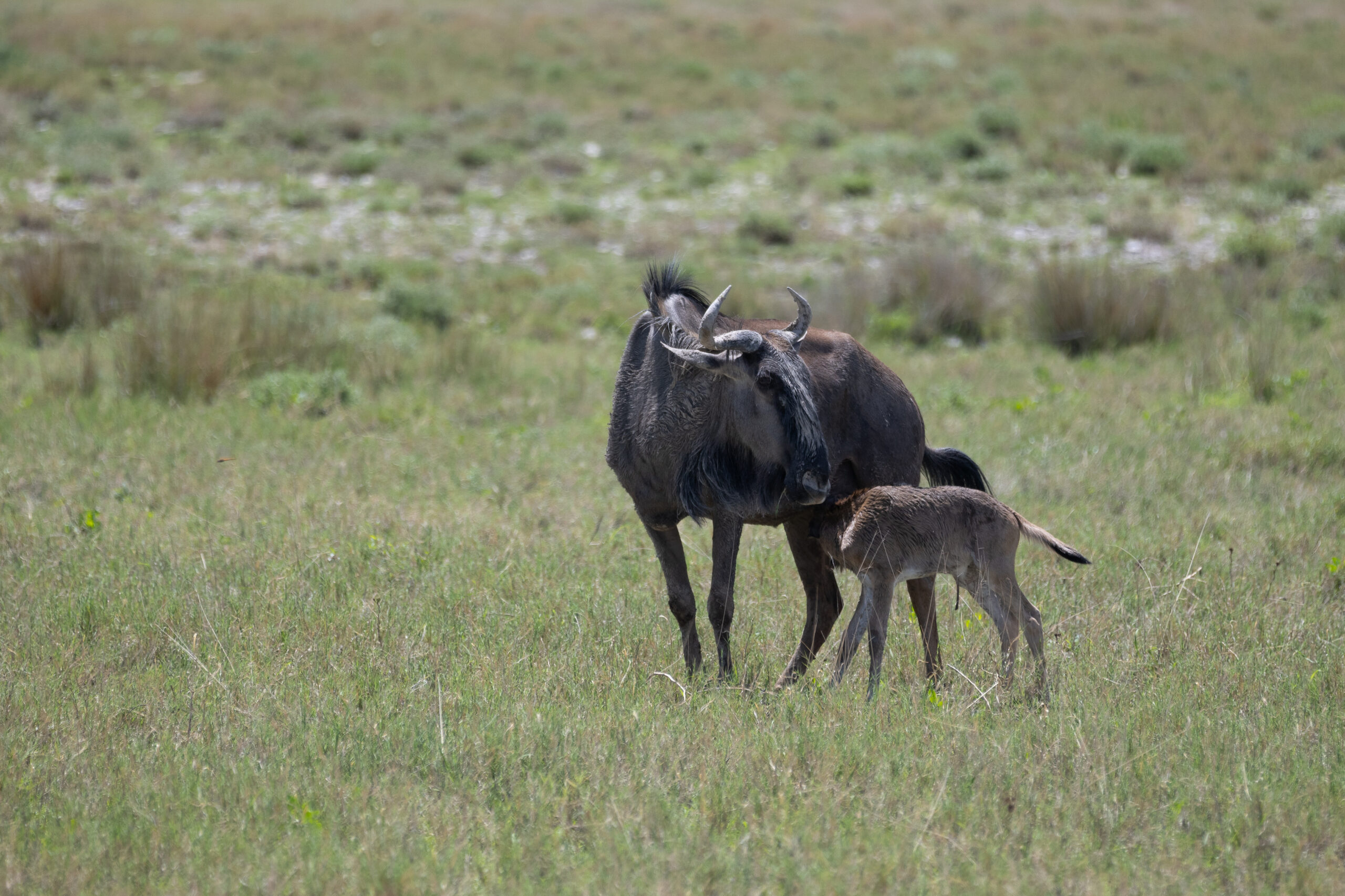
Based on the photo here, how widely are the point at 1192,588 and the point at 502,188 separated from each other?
1774cm

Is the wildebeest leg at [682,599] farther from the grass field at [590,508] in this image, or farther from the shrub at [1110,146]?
the shrub at [1110,146]

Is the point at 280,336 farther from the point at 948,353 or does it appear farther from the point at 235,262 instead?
the point at 948,353

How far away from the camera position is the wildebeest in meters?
5.73

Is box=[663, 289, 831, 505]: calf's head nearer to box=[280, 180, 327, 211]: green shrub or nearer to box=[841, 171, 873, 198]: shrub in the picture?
box=[280, 180, 327, 211]: green shrub

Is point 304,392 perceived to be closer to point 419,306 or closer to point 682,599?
point 419,306

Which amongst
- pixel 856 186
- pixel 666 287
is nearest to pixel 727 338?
pixel 666 287

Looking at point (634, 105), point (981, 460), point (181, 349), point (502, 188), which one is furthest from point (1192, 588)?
point (634, 105)

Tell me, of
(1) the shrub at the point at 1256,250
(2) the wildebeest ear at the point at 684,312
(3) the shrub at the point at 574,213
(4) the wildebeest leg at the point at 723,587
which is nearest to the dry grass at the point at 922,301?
(1) the shrub at the point at 1256,250

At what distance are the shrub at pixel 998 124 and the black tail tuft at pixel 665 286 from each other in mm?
21669

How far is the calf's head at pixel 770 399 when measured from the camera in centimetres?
579

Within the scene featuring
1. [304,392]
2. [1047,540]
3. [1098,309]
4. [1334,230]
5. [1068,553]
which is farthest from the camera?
[1334,230]

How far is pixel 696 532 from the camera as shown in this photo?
28.9ft

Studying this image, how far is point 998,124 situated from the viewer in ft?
87.4

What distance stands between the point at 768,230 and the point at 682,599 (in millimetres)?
14051
